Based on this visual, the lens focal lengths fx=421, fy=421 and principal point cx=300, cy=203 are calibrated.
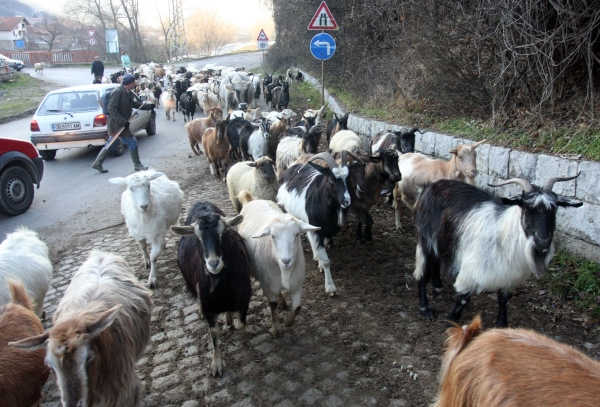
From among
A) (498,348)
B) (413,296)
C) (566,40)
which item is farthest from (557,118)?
(498,348)

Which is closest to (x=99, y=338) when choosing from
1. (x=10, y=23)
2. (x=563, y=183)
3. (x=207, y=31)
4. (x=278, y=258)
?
(x=278, y=258)

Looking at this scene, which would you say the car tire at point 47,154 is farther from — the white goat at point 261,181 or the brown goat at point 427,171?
the brown goat at point 427,171

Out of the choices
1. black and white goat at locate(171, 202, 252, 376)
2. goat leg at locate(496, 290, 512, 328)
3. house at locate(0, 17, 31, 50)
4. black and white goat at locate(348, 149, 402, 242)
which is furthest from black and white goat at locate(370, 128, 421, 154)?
house at locate(0, 17, 31, 50)

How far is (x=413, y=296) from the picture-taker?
4.89 metres

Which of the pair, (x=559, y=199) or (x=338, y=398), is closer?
(x=338, y=398)

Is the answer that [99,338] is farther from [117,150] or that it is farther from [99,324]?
[117,150]

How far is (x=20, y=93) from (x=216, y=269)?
100 feet

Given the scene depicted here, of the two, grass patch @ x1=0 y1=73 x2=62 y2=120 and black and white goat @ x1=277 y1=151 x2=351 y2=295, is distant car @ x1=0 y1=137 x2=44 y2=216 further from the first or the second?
grass patch @ x1=0 y1=73 x2=62 y2=120

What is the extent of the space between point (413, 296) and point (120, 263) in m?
Answer: 3.20

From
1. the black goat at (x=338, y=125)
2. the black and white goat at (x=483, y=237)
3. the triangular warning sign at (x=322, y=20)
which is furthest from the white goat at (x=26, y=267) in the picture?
the triangular warning sign at (x=322, y=20)

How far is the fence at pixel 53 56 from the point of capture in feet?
186

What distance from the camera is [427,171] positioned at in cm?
648

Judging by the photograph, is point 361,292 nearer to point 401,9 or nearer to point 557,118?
point 557,118

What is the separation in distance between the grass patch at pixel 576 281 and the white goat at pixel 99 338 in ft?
14.2
